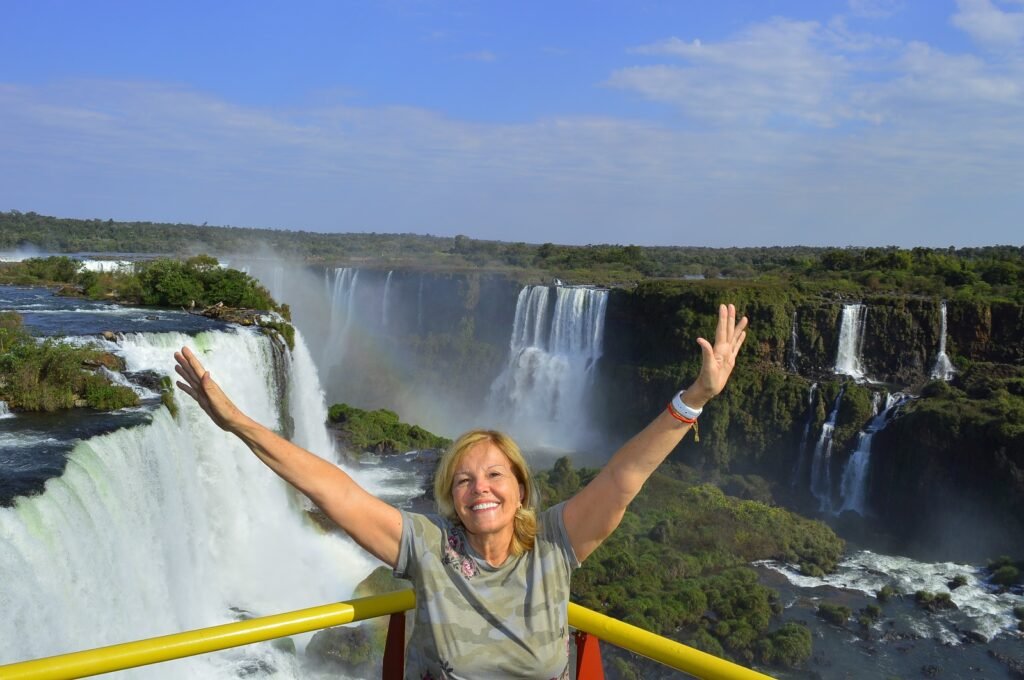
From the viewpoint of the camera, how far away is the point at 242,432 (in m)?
2.18

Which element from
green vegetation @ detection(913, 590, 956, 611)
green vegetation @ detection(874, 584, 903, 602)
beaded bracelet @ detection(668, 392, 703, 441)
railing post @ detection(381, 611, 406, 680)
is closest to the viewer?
beaded bracelet @ detection(668, 392, 703, 441)

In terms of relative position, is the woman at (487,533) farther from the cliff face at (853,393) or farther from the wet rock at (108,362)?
the cliff face at (853,393)

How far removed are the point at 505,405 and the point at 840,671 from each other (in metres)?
20.5

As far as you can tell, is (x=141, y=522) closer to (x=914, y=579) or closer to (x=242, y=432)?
(x=242, y=432)

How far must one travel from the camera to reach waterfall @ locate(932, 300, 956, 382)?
83.2 feet

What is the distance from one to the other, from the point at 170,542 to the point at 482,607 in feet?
28.5

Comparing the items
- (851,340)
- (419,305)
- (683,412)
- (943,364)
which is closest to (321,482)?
(683,412)

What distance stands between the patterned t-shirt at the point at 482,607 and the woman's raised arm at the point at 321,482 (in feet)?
0.18

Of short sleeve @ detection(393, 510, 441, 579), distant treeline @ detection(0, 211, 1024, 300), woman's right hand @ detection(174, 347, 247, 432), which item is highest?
distant treeline @ detection(0, 211, 1024, 300)

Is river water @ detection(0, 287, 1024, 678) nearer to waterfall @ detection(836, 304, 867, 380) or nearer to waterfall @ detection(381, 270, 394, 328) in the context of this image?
waterfall @ detection(836, 304, 867, 380)

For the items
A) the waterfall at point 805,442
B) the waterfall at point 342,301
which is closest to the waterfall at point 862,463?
the waterfall at point 805,442

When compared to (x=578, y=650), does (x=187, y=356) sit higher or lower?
higher

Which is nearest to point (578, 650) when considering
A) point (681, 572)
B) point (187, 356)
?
point (187, 356)

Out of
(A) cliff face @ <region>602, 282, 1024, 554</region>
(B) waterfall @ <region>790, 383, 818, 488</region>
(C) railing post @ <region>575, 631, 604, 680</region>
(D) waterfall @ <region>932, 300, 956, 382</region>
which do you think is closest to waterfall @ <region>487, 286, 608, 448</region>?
(A) cliff face @ <region>602, 282, 1024, 554</region>
